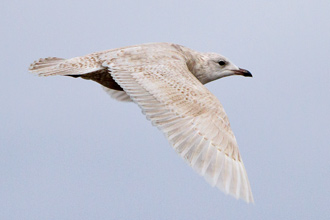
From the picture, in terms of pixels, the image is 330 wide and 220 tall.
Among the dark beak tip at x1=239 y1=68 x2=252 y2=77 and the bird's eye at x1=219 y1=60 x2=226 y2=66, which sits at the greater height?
the bird's eye at x1=219 y1=60 x2=226 y2=66

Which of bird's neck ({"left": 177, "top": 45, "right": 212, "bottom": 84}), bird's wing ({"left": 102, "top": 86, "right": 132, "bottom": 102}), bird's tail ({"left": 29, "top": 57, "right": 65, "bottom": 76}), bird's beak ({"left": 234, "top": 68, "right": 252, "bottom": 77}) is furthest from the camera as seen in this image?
bird's wing ({"left": 102, "top": 86, "right": 132, "bottom": 102})

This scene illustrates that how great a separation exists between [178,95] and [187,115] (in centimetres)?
50

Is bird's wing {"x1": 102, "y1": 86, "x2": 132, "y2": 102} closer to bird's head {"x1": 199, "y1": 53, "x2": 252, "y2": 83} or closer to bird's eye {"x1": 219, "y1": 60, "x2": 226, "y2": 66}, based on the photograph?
bird's head {"x1": 199, "y1": 53, "x2": 252, "y2": 83}

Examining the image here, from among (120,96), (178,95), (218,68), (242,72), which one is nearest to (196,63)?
(218,68)

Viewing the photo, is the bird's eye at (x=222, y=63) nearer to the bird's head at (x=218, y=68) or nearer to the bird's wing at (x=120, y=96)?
the bird's head at (x=218, y=68)

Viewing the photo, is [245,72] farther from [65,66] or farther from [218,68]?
[65,66]

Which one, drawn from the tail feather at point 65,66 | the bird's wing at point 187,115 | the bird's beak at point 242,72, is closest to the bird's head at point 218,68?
the bird's beak at point 242,72

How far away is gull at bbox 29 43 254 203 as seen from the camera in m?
10.2

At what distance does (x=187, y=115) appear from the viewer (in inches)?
431

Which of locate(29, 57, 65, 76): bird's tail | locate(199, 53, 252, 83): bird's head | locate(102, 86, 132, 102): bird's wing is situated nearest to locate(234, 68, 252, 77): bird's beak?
locate(199, 53, 252, 83): bird's head

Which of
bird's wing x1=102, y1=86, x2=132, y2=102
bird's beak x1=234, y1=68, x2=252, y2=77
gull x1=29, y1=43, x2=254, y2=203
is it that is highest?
gull x1=29, y1=43, x2=254, y2=203

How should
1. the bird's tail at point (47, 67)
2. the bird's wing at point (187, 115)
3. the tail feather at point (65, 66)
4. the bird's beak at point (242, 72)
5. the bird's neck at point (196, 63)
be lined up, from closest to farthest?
the bird's wing at point (187, 115) → the tail feather at point (65, 66) → the bird's tail at point (47, 67) → the bird's neck at point (196, 63) → the bird's beak at point (242, 72)

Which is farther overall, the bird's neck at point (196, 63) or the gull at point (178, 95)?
the bird's neck at point (196, 63)

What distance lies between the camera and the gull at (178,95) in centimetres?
1023
